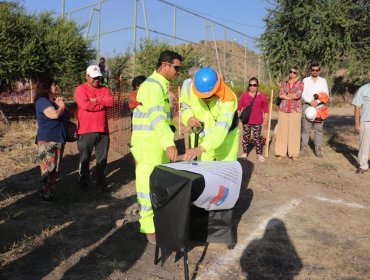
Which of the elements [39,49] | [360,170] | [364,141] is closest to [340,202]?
[364,141]

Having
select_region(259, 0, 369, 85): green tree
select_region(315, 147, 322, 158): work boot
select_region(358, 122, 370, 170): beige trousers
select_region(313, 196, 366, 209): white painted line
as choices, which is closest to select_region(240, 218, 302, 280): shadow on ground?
select_region(313, 196, 366, 209): white painted line

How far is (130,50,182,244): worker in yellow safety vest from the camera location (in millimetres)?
3721

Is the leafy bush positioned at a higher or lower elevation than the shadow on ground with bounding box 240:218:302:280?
higher

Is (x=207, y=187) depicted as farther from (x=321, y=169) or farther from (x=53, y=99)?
(x=321, y=169)

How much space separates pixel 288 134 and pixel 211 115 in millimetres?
4673

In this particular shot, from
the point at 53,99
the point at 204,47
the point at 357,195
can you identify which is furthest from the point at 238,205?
the point at 204,47

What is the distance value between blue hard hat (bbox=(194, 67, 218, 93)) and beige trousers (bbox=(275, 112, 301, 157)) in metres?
5.03

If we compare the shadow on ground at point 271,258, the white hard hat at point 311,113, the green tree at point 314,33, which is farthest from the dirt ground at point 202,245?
the green tree at point 314,33

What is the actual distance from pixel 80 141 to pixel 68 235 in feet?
5.79

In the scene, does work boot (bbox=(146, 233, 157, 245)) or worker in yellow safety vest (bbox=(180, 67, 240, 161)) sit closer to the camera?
worker in yellow safety vest (bbox=(180, 67, 240, 161))

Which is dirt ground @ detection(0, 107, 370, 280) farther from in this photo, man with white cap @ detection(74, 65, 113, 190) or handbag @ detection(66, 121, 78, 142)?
handbag @ detection(66, 121, 78, 142)

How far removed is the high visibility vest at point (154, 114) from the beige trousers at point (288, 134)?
4989 mm

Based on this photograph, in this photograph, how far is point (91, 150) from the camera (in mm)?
5859

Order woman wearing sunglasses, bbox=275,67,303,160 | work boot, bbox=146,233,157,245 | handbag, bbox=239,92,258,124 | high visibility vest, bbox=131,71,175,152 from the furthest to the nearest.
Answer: handbag, bbox=239,92,258,124 < woman wearing sunglasses, bbox=275,67,303,160 < work boot, bbox=146,233,157,245 < high visibility vest, bbox=131,71,175,152
